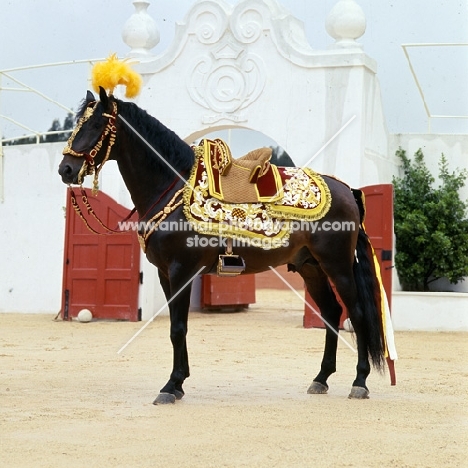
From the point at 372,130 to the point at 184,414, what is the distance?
734cm

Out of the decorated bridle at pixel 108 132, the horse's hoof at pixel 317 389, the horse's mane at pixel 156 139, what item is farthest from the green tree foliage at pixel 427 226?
the decorated bridle at pixel 108 132

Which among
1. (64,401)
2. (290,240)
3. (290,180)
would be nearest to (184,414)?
(64,401)

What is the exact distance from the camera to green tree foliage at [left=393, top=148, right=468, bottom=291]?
12383mm

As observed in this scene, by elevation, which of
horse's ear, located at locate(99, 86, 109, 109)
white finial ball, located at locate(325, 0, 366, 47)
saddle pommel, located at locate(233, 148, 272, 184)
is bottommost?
saddle pommel, located at locate(233, 148, 272, 184)

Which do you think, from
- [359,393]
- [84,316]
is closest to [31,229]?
[84,316]

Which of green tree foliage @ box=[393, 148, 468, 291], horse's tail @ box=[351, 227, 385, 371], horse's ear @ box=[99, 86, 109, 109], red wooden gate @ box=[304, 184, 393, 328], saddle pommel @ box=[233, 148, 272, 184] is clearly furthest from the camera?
green tree foliage @ box=[393, 148, 468, 291]

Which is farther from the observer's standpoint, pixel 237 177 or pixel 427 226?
pixel 427 226

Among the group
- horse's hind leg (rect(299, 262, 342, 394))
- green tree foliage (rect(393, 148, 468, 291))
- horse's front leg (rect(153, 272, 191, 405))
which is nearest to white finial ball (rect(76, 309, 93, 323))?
green tree foliage (rect(393, 148, 468, 291))

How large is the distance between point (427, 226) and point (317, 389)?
21.1 feet

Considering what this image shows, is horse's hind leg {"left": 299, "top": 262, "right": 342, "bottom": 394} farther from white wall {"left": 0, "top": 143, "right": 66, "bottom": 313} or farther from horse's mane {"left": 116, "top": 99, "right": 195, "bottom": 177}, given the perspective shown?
white wall {"left": 0, "top": 143, "right": 66, "bottom": 313}

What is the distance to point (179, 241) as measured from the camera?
617 centimetres

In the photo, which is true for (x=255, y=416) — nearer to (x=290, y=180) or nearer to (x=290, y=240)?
(x=290, y=240)

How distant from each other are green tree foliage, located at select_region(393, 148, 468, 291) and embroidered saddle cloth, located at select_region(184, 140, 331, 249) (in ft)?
20.0

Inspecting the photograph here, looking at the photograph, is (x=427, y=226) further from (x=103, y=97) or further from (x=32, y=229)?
(x=103, y=97)
